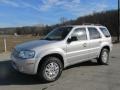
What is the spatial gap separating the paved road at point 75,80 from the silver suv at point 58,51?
1.33 feet

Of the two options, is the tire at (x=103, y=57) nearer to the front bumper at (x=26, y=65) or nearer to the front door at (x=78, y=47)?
the front door at (x=78, y=47)

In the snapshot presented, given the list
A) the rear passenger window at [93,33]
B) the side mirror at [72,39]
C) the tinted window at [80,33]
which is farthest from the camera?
the rear passenger window at [93,33]

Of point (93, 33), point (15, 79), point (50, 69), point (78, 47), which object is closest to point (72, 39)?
point (78, 47)

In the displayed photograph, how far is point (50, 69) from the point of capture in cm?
693

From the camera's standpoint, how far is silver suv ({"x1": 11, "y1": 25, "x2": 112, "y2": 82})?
666 centimetres

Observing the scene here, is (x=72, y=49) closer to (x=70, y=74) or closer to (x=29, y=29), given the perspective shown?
(x=70, y=74)

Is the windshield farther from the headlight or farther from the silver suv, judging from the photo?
the headlight

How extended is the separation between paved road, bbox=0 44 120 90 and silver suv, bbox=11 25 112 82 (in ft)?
1.33

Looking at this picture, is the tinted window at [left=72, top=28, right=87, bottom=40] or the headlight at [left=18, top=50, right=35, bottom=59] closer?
the headlight at [left=18, top=50, right=35, bottom=59]

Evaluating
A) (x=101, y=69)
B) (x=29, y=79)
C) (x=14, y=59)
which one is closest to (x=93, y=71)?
(x=101, y=69)

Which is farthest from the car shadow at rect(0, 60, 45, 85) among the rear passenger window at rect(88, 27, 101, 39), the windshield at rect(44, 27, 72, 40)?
the rear passenger window at rect(88, 27, 101, 39)

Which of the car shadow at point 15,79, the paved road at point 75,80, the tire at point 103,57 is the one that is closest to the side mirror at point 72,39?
the paved road at point 75,80

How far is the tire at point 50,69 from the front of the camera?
22.2 ft

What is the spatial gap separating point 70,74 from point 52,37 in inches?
58.9
